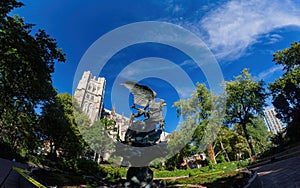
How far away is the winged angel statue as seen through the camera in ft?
33.4

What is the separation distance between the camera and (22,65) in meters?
13.0

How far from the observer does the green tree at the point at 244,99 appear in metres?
27.3

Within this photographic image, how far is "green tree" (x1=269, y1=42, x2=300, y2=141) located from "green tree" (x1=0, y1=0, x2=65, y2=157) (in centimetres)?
2724

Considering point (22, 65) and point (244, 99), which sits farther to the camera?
point (244, 99)

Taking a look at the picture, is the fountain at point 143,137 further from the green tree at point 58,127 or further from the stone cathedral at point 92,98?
the stone cathedral at point 92,98

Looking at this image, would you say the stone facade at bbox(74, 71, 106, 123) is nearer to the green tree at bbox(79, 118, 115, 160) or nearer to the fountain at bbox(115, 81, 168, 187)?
the green tree at bbox(79, 118, 115, 160)

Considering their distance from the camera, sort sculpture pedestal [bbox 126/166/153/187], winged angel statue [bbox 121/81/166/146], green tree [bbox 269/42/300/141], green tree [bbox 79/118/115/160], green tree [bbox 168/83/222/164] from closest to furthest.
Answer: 1. sculpture pedestal [bbox 126/166/153/187]
2. winged angel statue [bbox 121/81/166/146]
3. green tree [bbox 269/42/300/141]
4. green tree [bbox 168/83/222/164]
5. green tree [bbox 79/118/115/160]

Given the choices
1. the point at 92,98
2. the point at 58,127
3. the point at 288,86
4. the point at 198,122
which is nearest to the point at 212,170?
the point at 198,122

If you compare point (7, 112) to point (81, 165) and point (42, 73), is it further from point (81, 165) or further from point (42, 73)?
point (81, 165)

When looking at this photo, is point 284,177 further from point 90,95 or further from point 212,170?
point 90,95

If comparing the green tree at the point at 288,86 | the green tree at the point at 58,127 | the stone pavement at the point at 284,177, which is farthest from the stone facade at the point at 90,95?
the stone pavement at the point at 284,177

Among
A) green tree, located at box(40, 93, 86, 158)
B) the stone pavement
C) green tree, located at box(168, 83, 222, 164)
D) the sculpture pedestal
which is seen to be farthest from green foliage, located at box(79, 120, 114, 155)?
the stone pavement

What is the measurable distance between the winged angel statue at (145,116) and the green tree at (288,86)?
20.0m

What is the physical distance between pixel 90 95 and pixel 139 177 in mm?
72244
